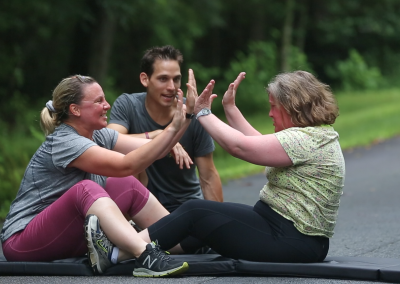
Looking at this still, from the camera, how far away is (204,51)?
108ft

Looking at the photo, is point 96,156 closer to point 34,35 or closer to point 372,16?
point 34,35

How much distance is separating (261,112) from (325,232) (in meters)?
17.4

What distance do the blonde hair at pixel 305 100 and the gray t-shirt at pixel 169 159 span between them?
1.43 meters

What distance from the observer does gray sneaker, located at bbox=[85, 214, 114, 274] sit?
407 cm

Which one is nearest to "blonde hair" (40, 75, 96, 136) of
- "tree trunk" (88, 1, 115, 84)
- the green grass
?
the green grass

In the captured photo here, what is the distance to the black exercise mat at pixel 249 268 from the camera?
393 centimetres

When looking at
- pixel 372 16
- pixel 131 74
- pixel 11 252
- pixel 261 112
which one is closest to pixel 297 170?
pixel 11 252

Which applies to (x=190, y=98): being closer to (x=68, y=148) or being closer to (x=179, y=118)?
(x=179, y=118)

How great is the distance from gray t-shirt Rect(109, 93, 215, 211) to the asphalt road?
1.24 meters

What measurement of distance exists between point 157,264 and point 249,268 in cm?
55

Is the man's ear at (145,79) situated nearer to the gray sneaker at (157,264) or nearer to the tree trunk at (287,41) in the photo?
the gray sneaker at (157,264)

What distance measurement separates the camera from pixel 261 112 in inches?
838

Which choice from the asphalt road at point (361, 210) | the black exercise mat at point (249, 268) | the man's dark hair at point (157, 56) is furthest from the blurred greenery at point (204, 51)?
the black exercise mat at point (249, 268)

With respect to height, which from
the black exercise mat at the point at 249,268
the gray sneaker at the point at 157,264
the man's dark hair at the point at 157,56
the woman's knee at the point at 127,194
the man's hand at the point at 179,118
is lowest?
the black exercise mat at the point at 249,268
